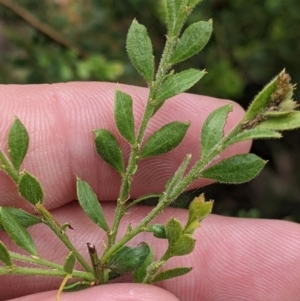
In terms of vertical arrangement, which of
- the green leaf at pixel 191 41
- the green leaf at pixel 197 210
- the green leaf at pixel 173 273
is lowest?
the green leaf at pixel 173 273

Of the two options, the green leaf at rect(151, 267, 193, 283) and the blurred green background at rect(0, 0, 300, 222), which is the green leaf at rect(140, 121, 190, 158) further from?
the blurred green background at rect(0, 0, 300, 222)

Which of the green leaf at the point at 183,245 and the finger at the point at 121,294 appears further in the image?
the finger at the point at 121,294

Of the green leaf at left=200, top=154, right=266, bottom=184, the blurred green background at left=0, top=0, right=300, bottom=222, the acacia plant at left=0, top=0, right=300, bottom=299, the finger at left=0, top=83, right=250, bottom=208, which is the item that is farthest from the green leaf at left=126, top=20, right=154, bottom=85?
the blurred green background at left=0, top=0, right=300, bottom=222

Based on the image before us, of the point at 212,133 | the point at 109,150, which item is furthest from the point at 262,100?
the point at 109,150

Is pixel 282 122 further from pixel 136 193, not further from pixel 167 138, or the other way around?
pixel 136 193

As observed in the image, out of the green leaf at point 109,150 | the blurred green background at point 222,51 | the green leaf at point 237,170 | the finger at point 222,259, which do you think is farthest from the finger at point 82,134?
the blurred green background at point 222,51

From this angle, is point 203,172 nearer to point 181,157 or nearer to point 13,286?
point 181,157

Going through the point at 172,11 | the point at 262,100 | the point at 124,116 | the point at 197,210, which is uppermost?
the point at 172,11

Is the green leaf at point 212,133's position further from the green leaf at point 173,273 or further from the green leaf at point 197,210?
the green leaf at point 173,273

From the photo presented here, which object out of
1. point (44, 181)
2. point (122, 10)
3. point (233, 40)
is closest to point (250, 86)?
point (233, 40)
